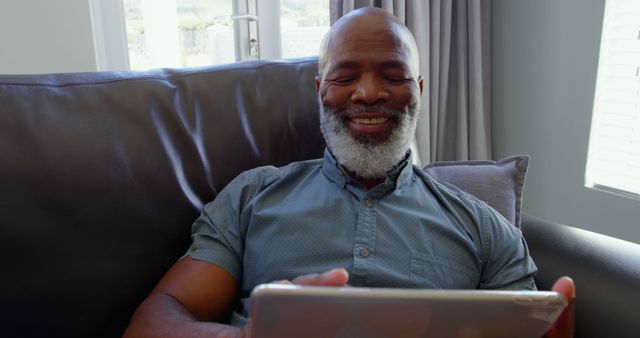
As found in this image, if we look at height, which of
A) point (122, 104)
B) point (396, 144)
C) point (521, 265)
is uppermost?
point (122, 104)

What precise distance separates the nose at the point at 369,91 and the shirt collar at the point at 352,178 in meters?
0.14

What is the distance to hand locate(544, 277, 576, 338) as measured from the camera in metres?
0.47

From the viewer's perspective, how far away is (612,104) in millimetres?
1707

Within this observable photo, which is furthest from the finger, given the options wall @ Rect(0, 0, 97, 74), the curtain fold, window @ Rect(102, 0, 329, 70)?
the curtain fold

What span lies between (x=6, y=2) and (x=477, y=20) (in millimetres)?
1586

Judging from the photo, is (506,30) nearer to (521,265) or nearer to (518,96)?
(518,96)

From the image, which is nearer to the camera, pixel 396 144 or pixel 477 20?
pixel 396 144

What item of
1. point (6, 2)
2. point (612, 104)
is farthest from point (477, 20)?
point (6, 2)

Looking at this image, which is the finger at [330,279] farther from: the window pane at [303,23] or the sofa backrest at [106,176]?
the window pane at [303,23]

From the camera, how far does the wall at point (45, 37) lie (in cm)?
120

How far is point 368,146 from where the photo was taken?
1.04m

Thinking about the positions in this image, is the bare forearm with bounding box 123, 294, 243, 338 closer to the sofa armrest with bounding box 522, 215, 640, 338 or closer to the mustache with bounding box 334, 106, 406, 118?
the mustache with bounding box 334, 106, 406, 118

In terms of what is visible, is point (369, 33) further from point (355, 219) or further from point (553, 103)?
point (553, 103)

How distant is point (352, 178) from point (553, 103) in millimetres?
1170
